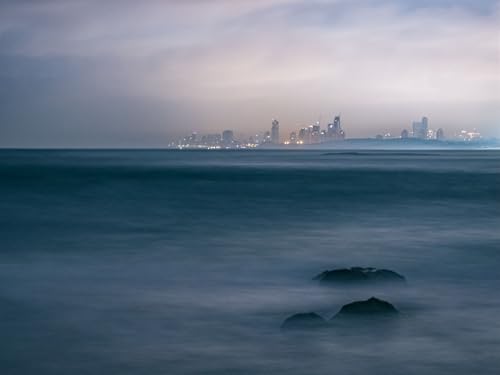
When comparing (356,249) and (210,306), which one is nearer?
(210,306)

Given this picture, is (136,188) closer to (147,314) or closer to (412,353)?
(147,314)

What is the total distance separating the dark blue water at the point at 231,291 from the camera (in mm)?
11164

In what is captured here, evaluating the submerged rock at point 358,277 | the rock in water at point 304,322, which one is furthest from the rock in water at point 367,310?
the submerged rock at point 358,277

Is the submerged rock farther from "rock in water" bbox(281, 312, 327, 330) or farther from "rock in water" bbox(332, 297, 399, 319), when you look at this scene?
"rock in water" bbox(281, 312, 327, 330)

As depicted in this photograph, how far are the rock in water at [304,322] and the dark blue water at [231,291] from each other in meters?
0.34

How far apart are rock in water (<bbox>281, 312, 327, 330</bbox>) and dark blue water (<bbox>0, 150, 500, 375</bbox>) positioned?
1.11 ft

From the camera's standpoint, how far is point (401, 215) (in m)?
37.9

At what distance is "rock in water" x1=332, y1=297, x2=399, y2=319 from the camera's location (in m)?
13.2

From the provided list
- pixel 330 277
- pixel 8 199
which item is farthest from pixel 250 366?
pixel 8 199

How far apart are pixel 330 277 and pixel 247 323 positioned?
166 inches

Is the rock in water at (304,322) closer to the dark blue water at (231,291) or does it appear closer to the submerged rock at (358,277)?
the dark blue water at (231,291)

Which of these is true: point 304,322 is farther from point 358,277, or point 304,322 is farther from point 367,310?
point 358,277

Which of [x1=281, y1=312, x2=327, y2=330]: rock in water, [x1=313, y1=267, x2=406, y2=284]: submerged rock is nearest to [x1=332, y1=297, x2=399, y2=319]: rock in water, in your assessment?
[x1=281, y1=312, x2=327, y2=330]: rock in water

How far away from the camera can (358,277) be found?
16.8 meters
